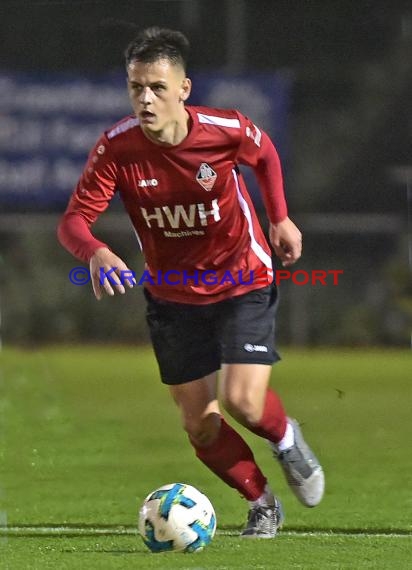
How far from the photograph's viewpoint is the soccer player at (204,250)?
5.70 metres

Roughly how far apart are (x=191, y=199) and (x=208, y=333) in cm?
59

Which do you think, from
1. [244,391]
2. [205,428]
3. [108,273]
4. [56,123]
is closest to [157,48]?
[108,273]

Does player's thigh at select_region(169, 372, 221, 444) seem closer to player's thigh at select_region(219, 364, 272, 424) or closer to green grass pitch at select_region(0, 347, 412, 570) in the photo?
player's thigh at select_region(219, 364, 272, 424)

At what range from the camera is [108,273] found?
5.07 metres

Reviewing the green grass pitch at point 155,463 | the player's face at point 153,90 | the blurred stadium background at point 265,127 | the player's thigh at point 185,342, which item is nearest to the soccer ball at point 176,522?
the green grass pitch at point 155,463

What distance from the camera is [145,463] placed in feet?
28.8

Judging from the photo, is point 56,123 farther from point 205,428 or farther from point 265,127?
point 205,428

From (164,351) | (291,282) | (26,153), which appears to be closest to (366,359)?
(291,282)

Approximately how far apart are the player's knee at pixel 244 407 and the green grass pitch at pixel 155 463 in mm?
496

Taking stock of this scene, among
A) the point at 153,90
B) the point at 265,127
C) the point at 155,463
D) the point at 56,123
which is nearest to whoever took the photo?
the point at 153,90

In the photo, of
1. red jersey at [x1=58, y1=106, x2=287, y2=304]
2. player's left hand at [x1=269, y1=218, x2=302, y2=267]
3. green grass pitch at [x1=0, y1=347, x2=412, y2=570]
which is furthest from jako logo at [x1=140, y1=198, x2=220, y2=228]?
green grass pitch at [x1=0, y1=347, x2=412, y2=570]

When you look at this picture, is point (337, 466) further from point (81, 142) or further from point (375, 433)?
point (81, 142)

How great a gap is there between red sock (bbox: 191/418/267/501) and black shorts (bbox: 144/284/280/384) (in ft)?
0.94

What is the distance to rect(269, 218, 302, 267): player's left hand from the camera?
5809 mm
